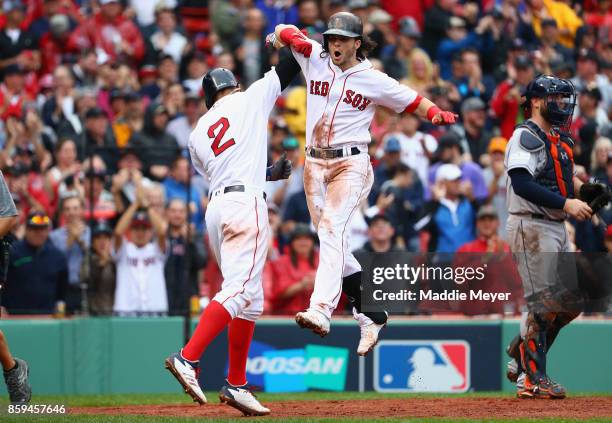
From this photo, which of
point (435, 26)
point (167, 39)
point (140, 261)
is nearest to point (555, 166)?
point (140, 261)

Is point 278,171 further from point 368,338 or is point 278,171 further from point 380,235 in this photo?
point 380,235

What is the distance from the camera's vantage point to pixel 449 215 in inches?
568

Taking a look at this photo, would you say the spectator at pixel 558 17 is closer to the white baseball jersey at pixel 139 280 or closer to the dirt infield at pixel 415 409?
the white baseball jersey at pixel 139 280

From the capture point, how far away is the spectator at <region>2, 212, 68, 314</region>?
43.7 ft

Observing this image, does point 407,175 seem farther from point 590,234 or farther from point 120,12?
point 120,12

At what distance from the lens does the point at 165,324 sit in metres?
13.3

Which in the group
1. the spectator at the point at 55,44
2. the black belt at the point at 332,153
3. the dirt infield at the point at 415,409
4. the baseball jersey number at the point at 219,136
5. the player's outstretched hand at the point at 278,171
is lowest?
the dirt infield at the point at 415,409

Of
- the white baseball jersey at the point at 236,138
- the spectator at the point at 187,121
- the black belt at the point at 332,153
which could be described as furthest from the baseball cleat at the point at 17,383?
the spectator at the point at 187,121

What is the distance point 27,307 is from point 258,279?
5066 mm

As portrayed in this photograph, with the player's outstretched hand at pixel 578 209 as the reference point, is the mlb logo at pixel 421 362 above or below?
below

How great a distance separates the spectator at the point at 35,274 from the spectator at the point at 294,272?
2287 mm

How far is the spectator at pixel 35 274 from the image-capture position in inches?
524

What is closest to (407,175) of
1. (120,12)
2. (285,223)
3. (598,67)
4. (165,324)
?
(285,223)

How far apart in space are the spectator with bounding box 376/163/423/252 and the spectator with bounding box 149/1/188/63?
16.4ft
